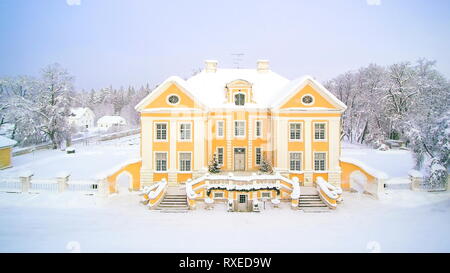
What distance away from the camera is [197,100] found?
13.1 meters

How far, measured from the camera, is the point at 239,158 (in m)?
14.8

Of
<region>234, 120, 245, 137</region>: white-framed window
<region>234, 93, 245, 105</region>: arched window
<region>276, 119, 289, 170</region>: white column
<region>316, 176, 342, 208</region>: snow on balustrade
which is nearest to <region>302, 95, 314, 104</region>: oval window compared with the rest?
<region>276, 119, 289, 170</region>: white column

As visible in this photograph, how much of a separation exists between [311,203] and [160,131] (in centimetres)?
759

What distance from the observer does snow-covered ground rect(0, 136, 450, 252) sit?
7.14m

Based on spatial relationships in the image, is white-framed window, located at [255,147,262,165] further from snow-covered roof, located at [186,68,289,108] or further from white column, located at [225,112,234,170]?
snow-covered roof, located at [186,68,289,108]

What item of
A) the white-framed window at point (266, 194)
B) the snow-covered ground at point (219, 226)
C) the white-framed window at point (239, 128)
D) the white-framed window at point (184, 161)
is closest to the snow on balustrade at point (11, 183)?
the snow-covered ground at point (219, 226)

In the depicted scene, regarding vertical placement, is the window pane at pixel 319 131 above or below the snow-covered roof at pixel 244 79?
below

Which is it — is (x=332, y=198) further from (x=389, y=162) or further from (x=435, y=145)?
(x=389, y=162)

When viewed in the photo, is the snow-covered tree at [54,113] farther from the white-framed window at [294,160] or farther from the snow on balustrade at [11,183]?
the white-framed window at [294,160]

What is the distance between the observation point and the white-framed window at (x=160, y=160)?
44.3 ft

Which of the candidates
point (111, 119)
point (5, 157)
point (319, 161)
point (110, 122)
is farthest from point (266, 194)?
point (5, 157)

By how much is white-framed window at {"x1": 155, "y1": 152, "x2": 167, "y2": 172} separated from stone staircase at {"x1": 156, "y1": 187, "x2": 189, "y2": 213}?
1181 mm

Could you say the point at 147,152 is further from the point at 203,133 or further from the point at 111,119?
the point at 111,119

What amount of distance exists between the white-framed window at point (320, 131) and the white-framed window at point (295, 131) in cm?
75
